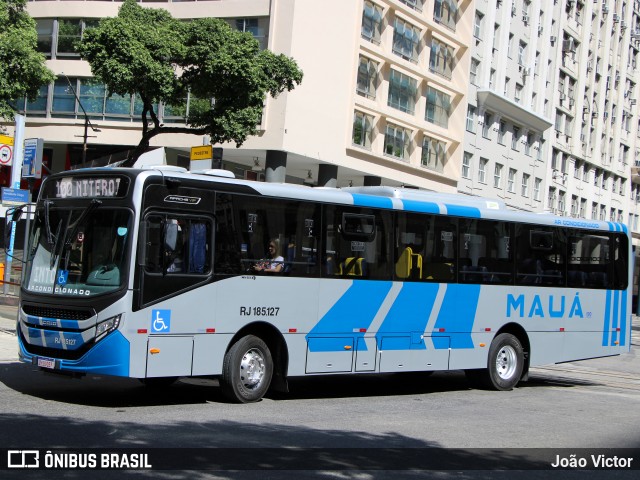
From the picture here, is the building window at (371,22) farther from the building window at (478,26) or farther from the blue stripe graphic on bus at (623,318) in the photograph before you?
the blue stripe graphic on bus at (623,318)

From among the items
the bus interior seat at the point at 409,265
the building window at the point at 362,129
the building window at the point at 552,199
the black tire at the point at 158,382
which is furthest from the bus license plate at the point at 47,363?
the building window at the point at 552,199

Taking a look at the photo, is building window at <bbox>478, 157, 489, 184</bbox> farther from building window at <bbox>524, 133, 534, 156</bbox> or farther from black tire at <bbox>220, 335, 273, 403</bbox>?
black tire at <bbox>220, 335, 273, 403</bbox>

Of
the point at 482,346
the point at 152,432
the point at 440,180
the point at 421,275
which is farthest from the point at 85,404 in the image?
the point at 440,180

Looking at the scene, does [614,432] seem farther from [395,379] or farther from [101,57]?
[101,57]

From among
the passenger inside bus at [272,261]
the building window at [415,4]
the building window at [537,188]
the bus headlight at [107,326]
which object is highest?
the building window at [415,4]

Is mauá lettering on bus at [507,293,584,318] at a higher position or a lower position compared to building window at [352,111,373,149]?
lower

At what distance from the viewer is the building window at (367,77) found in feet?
145

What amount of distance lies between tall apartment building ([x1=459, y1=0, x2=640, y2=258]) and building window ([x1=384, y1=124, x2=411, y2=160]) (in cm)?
667

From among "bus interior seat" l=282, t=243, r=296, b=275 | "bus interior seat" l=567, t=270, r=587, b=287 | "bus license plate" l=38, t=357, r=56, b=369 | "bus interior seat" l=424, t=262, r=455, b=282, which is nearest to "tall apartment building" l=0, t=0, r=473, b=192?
"bus interior seat" l=567, t=270, r=587, b=287

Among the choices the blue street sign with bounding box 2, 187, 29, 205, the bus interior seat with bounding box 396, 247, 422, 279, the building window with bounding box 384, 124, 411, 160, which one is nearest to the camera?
the bus interior seat with bounding box 396, 247, 422, 279

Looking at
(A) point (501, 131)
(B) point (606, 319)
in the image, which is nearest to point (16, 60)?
(B) point (606, 319)

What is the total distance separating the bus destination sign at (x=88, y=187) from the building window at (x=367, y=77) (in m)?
33.1

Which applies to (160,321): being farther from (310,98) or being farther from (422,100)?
(422,100)

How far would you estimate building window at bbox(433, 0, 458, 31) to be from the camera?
50.8 m
